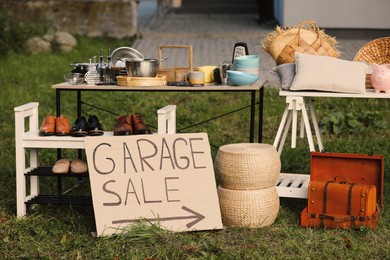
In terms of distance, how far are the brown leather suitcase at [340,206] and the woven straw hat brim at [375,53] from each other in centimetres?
127

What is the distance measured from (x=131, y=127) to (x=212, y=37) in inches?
354

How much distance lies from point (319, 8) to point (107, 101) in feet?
17.4

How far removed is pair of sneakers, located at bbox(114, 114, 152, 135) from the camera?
239 inches

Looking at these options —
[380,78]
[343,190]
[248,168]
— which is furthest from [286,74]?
[343,190]

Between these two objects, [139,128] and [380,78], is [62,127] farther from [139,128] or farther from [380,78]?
[380,78]

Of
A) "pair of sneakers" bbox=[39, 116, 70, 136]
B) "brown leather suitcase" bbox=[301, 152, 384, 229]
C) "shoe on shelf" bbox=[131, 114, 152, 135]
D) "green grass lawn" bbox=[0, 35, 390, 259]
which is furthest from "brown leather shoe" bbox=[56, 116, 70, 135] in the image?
"brown leather suitcase" bbox=[301, 152, 384, 229]

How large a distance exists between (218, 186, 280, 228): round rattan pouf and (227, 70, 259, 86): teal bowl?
0.78 metres

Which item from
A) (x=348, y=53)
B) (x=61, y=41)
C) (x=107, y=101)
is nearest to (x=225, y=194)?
(x=107, y=101)

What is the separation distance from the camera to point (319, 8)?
14430mm

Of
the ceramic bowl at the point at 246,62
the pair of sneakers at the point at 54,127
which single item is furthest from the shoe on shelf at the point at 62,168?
the ceramic bowl at the point at 246,62

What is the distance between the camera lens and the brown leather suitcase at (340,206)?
595 centimetres

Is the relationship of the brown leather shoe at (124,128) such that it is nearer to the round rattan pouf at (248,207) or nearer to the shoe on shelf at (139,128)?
the shoe on shelf at (139,128)

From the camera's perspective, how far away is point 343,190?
19.7ft

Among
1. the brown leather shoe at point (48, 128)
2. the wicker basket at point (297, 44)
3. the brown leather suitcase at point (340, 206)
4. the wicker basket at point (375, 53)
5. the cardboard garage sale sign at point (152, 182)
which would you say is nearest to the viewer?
the cardboard garage sale sign at point (152, 182)
